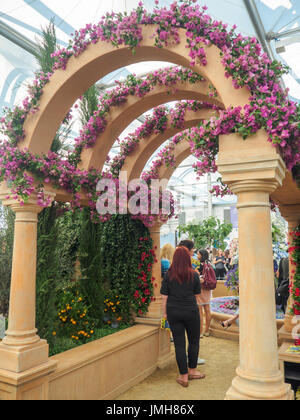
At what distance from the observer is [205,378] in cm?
422

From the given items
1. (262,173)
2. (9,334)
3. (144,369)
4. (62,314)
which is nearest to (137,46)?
(262,173)

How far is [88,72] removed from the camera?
3143 millimetres

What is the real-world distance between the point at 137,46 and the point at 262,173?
1550 millimetres

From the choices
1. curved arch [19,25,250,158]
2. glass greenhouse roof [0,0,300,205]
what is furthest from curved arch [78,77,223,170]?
glass greenhouse roof [0,0,300,205]

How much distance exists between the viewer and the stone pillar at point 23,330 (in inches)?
113

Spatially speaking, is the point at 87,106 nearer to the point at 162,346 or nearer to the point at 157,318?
the point at 157,318

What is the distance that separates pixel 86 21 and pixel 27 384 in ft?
18.2

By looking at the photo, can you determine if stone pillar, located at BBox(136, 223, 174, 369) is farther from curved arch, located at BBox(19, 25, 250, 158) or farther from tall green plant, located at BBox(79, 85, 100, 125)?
curved arch, located at BBox(19, 25, 250, 158)

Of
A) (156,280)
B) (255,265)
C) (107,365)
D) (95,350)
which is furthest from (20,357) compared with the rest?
(156,280)

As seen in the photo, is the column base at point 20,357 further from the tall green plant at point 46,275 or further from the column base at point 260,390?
the column base at point 260,390

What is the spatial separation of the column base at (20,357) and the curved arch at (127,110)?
2.15 m

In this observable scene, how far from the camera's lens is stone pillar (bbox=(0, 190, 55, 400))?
2861 millimetres

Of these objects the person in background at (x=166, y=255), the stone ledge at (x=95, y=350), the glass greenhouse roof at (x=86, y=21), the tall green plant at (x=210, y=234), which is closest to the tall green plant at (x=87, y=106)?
the glass greenhouse roof at (x=86, y=21)

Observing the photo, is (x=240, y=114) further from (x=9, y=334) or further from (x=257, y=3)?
(x=257, y=3)
